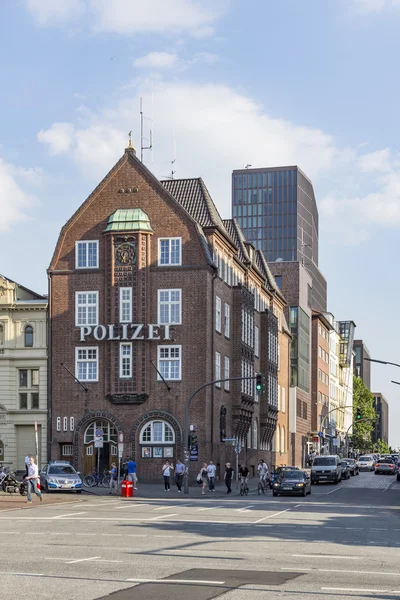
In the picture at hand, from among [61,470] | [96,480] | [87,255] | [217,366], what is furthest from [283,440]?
[61,470]

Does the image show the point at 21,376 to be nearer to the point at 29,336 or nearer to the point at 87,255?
the point at 29,336

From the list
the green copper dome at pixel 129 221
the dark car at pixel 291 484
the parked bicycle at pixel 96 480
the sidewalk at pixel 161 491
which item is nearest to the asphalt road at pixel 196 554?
the sidewalk at pixel 161 491

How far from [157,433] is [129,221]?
42.5 feet

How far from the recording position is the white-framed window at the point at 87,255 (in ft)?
215

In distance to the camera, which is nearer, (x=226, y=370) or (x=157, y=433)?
(x=157, y=433)

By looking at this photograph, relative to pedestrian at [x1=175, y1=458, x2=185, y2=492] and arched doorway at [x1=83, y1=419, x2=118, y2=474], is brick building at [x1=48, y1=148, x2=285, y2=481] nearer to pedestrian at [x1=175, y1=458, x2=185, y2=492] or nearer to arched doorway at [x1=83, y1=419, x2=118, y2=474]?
arched doorway at [x1=83, y1=419, x2=118, y2=474]

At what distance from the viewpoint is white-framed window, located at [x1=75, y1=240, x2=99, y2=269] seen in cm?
6544

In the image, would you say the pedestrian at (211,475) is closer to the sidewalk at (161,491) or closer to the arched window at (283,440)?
the sidewalk at (161,491)

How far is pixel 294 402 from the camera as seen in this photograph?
11144cm

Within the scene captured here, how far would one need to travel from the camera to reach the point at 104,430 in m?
64.2

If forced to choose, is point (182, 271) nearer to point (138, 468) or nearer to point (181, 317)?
point (181, 317)

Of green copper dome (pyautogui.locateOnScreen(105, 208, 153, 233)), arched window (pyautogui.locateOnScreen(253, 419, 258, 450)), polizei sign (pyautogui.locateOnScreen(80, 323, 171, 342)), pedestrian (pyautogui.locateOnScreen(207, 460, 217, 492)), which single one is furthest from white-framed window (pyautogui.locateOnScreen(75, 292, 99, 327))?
arched window (pyautogui.locateOnScreen(253, 419, 258, 450))

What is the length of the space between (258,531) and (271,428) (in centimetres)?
5952

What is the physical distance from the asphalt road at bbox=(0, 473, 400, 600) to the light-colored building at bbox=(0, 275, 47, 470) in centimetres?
2856
